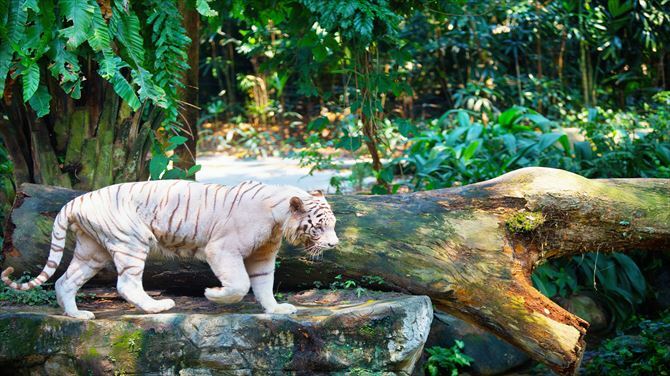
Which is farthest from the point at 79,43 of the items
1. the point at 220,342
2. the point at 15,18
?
the point at 220,342

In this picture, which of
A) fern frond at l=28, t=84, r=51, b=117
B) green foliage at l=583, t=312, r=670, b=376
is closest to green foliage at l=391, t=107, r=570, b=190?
green foliage at l=583, t=312, r=670, b=376

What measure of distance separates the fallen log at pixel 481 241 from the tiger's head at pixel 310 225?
28.1 inches

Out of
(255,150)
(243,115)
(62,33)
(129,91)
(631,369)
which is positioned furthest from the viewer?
(243,115)


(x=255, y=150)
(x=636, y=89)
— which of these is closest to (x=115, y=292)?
(x=255, y=150)

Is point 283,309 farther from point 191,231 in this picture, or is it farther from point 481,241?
point 481,241

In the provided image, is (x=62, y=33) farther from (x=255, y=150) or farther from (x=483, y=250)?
(x=255, y=150)

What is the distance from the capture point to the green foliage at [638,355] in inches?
233

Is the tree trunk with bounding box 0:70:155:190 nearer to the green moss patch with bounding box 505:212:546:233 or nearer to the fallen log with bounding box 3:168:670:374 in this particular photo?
the fallen log with bounding box 3:168:670:374

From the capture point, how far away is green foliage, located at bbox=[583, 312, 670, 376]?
5.91 metres

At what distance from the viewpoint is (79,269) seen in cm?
429

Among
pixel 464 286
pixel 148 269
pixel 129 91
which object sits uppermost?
pixel 129 91

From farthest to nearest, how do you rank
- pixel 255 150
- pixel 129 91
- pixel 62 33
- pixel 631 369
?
pixel 255 150, pixel 631 369, pixel 129 91, pixel 62 33

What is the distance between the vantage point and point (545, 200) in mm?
5125

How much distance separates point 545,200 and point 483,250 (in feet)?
1.95
